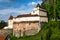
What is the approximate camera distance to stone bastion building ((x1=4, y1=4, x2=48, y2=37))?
43375 millimetres

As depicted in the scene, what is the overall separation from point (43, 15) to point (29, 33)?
4287 mm

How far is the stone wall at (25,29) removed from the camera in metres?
43.3

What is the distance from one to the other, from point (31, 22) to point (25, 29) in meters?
1.76

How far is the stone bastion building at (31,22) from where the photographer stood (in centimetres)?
4338

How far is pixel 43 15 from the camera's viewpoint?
4428cm

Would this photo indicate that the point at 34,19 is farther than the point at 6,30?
No

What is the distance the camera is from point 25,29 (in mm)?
44250

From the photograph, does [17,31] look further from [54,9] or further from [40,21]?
[54,9]

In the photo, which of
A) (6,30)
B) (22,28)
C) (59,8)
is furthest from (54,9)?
(6,30)

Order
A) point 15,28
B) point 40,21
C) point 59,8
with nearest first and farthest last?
1. point 59,8
2. point 40,21
3. point 15,28

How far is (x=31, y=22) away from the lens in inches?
1730

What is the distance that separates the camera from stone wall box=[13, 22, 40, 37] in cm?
4333

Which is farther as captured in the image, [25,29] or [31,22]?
[25,29]

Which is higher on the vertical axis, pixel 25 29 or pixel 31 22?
pixel 31 22
